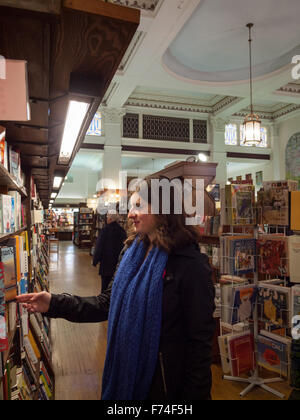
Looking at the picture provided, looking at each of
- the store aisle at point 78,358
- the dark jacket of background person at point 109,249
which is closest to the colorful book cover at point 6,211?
the store aisle at point 78,358

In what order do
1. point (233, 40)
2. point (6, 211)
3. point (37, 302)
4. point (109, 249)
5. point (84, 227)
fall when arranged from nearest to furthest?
1. point (37, 302)
2. point (6, 211)
3. point (109, 249)
4. point (233, 40)
5. point (84, 227)

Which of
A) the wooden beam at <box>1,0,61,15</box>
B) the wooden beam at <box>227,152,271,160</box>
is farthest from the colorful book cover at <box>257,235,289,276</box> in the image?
the wooden beam at <box>227,152,271,160</box>

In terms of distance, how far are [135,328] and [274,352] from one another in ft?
7.59

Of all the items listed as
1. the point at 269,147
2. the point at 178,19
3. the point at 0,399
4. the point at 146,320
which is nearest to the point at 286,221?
the point at 146,320

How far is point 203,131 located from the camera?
1196 centimetres

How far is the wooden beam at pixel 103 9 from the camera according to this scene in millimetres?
805

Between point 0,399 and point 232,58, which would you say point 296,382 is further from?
point 232,58

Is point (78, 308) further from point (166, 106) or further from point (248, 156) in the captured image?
point (248, 156)

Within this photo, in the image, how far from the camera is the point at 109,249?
5031 millimetres

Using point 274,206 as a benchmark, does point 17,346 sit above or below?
below

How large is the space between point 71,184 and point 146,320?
18944 mm

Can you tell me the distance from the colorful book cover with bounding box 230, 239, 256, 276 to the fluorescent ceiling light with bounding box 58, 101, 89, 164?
177 cm

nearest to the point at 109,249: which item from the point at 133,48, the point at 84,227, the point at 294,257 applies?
the point at 294,257

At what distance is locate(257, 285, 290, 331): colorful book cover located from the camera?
3.00 m
